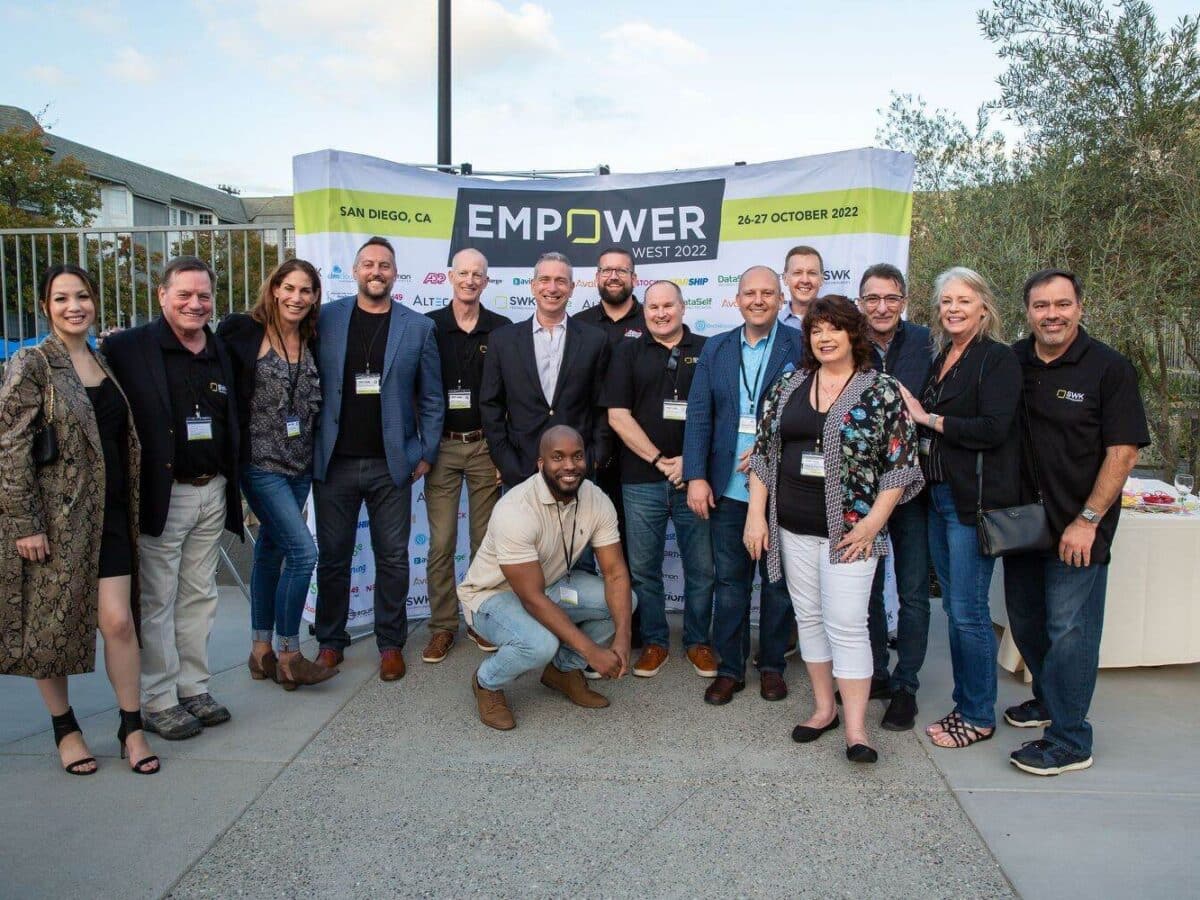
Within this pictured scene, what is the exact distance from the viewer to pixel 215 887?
260 centimetres

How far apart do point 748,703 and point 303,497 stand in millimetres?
2352

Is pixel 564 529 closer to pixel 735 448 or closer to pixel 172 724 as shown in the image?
pixel 735 448

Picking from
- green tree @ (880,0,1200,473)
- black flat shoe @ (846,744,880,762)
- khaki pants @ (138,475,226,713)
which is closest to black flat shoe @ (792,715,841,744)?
black flat shoe @ (846,744,880,762)

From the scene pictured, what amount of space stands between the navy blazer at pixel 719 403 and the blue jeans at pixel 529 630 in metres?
0.73

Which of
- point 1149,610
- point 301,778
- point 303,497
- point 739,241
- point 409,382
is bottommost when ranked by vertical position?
point 301,778

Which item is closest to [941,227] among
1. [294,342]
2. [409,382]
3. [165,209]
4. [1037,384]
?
[1037,384]

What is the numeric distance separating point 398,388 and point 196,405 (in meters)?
1.00

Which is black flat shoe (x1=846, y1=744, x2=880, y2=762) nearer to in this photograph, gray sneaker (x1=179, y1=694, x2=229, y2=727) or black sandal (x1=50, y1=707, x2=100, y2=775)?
gray sneaker (x1=179, y1=694, x2=229, y2=727)

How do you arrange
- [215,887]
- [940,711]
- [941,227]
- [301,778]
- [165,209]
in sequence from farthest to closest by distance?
[165,209] → [941,227] → [940,711] → [301,778] → [215,887]

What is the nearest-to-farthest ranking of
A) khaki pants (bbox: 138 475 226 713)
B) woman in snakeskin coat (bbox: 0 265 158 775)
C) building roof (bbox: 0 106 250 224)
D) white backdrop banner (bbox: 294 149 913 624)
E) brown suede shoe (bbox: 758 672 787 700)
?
1. woman in snakeskin coat (bbox: 0 265 158 775)
2. khaki pants (bbox: 138 475 226 713)
3. brown suede shoe (bbox: 758 672 787 700)
4. white backdrop banner (bbox: 294 149 913 624)
5. building roof (bbox: 0 106 250 224)

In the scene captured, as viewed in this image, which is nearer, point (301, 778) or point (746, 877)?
point (746, 877)

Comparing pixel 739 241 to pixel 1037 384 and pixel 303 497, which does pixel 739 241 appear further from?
pixel 303 497

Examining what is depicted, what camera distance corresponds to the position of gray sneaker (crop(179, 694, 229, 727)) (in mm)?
3797

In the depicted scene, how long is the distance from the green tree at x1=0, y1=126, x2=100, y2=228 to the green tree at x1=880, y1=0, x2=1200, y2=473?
20069 mm
